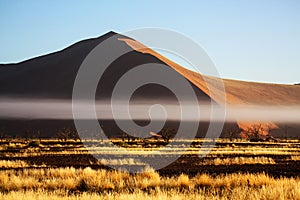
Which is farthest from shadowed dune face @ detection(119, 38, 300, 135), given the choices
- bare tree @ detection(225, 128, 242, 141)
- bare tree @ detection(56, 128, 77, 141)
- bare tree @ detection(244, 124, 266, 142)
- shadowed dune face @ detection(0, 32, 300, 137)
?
bare tree @ detection(56, 128, 77, 141)

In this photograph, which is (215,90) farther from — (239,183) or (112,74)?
(239,183)

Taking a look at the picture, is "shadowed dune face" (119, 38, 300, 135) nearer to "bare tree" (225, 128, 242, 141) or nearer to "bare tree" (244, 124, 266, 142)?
"bare tree" (244, 124, 266, 142)

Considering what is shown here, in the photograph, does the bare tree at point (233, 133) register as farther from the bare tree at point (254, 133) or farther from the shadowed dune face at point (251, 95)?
the shadowed dune face at point (251, 95)

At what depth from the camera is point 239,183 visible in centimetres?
1466

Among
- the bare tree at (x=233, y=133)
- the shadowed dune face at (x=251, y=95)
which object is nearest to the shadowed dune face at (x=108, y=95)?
the shadowed dune face at (x=251, y=95)

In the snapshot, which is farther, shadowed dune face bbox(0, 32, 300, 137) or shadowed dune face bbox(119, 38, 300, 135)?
shadowed dune face bbox(119, 38, 300, 135)

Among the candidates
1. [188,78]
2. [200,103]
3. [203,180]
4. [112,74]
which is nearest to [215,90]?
[188,78]

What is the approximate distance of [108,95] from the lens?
11694 centimetres

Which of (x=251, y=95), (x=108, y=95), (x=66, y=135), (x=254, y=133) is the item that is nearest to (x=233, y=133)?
(x=254, y=133)

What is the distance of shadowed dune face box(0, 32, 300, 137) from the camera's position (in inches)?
4361

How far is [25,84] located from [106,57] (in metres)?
24.3

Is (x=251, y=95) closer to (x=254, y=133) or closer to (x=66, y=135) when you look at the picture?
(x=254, y=133)

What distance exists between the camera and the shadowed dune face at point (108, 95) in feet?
363

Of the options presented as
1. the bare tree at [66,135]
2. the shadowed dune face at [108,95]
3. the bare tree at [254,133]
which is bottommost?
the bare tree at [254,133]
